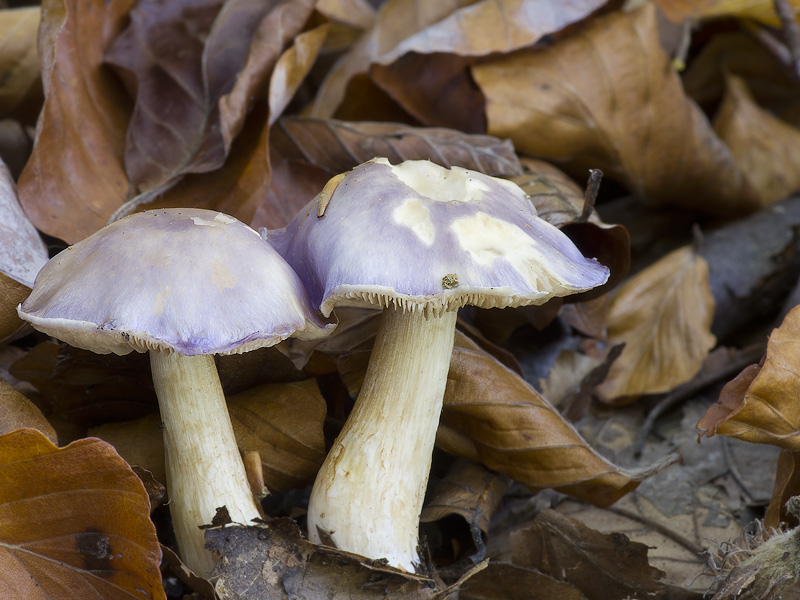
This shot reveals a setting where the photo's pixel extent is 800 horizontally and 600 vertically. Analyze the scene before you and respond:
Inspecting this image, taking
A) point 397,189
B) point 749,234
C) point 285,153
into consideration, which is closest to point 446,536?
point 397,189

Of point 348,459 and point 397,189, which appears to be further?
point 348,459

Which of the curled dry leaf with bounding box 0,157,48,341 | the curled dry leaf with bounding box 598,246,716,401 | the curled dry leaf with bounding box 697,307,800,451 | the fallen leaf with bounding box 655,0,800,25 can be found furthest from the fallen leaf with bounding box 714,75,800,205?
the curled dry leaf with bounding box 0,157,48,341

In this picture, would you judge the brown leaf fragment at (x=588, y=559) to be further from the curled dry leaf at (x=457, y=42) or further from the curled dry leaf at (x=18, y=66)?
the curled dry leaf at (x=18, y=66)

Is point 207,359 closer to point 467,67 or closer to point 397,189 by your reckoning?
point 397,189

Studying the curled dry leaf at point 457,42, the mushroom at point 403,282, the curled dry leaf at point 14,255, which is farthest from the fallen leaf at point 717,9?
the curled dry leaf at point 14,255

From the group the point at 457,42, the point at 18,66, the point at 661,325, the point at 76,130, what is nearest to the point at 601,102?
the point at 457,42

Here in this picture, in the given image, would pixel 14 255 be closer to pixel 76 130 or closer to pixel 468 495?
pixel 76 130
